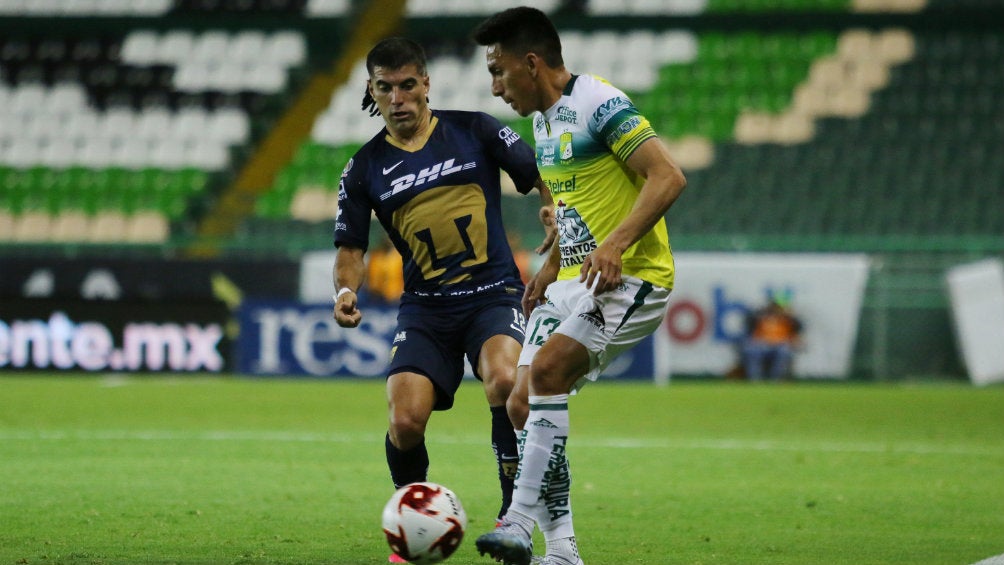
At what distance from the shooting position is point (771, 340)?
56.9 feet

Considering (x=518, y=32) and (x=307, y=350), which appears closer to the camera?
(x=518, y=32)

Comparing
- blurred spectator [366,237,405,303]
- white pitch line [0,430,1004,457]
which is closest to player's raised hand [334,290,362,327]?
white pitch line [0,430,1004,457]

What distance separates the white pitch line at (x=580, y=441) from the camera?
10117mm

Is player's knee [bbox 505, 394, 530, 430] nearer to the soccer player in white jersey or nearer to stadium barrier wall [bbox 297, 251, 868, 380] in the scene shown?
the soccer player in white jersey

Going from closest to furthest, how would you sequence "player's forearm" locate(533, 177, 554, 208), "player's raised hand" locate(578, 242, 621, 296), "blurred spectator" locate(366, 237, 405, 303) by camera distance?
1. "player's raised hand" locate(578, 242, 621, 296)
2. "player's forearm" locate(533, 177, 554, 208)
3. "blurred spectator" locate(366, 237, 405, 303)

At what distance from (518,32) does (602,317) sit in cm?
114

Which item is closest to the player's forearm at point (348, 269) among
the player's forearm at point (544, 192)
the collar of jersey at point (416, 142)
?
the collar of jersey at point (416, 142)

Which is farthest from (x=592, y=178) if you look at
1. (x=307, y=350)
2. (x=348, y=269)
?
(x=307, y=350)

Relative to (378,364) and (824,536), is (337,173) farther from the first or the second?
(824,536)

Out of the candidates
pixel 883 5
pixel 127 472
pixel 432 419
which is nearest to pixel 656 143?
pixel 127 472

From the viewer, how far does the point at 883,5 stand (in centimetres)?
2334

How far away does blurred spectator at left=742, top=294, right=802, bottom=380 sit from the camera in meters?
17.3

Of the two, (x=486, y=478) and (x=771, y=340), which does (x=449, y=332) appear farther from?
(x=771, y=340)

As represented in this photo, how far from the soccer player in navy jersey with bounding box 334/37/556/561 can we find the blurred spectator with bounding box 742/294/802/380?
38.1ft
